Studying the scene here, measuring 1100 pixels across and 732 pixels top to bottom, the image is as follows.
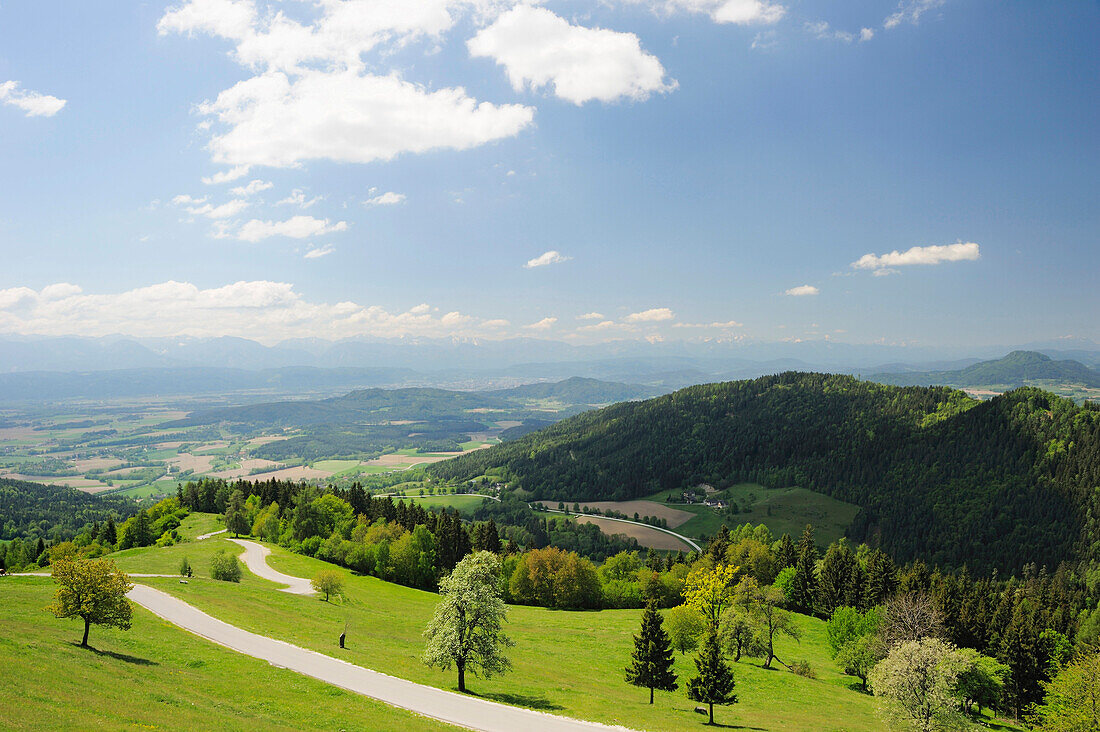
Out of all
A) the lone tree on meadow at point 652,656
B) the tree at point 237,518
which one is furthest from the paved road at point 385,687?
the tree at point 237,518

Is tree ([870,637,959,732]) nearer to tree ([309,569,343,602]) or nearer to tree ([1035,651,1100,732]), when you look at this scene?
tree ([1035,651,1100,732])

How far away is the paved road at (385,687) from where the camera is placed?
3491 cm

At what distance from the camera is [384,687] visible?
38938 millimetres

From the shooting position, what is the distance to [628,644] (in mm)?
70188

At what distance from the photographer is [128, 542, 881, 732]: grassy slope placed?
43.3 metres

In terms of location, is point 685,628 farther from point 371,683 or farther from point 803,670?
point 371,683

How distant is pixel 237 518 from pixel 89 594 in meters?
98.0

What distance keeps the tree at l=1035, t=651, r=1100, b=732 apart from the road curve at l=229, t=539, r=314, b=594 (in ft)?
287

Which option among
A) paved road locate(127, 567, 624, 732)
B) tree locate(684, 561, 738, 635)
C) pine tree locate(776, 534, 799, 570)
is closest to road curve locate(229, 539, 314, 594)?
paved road locate(127, 567, 624, 732)

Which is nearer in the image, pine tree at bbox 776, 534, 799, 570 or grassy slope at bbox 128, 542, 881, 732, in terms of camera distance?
grassy slope at bbox 128, 542, 881, 732

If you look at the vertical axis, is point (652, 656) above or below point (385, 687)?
below

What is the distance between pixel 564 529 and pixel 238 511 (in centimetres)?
10601

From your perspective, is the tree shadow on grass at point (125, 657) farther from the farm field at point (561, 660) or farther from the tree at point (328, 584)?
the tree at point (328, 584)

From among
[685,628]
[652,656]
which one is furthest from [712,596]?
[652,656]
